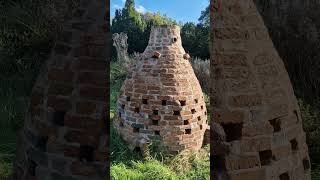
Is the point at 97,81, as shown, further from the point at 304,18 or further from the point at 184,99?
the point at 304,18

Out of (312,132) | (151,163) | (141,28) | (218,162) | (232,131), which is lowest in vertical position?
(151,163)

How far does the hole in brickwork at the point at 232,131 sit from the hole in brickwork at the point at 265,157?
18 centimetres

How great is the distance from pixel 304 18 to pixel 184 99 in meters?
4.18

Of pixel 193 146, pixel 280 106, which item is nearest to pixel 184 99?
pixel 193 146

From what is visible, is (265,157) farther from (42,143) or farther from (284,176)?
(42,143)

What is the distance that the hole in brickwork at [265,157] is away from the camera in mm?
2457

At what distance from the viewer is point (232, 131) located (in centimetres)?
241

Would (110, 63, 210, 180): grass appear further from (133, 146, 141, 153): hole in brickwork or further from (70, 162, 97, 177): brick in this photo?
(70, 162, 97, 177): brick

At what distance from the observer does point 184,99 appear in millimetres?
6426

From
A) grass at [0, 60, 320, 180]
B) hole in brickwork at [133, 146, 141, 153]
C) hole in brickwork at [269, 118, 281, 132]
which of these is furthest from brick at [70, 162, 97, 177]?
hole in brickwork at [133, 146, 141, 153]

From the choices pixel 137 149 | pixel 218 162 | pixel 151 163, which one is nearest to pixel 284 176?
pixel 218 162

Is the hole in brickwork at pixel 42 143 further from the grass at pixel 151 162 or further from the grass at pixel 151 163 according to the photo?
the grass at pixel 151 163

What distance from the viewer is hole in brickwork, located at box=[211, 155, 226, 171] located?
238cm

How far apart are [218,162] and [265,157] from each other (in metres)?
0.29
